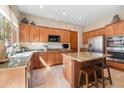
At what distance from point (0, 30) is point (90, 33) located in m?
5.23

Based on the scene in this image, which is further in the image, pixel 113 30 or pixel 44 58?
pixel 44 58

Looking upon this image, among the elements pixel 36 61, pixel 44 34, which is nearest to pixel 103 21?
pixel 44 34

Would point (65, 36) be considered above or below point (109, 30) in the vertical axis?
below

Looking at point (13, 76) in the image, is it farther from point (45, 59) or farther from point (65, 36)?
point (65, 36)

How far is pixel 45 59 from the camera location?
4.80 meters

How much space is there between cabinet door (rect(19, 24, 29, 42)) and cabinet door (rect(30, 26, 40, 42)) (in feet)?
0.64

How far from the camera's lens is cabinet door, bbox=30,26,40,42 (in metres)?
4.69

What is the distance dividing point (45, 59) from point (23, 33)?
169 cm

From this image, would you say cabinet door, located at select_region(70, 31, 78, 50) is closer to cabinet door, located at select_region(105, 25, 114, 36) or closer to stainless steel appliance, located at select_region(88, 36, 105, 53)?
stainless steel appliance, located at select_region(88, 36, 105, 53)

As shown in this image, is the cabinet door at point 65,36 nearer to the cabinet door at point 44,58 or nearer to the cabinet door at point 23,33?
the cabinet door at point 44,58

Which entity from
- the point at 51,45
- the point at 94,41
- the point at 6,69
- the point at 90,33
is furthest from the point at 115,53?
the point at 6,69

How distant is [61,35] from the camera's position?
18.6 feet

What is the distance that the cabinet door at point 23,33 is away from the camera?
4474mm

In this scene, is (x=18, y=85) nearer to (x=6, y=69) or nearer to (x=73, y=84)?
(x=6, y=69)
